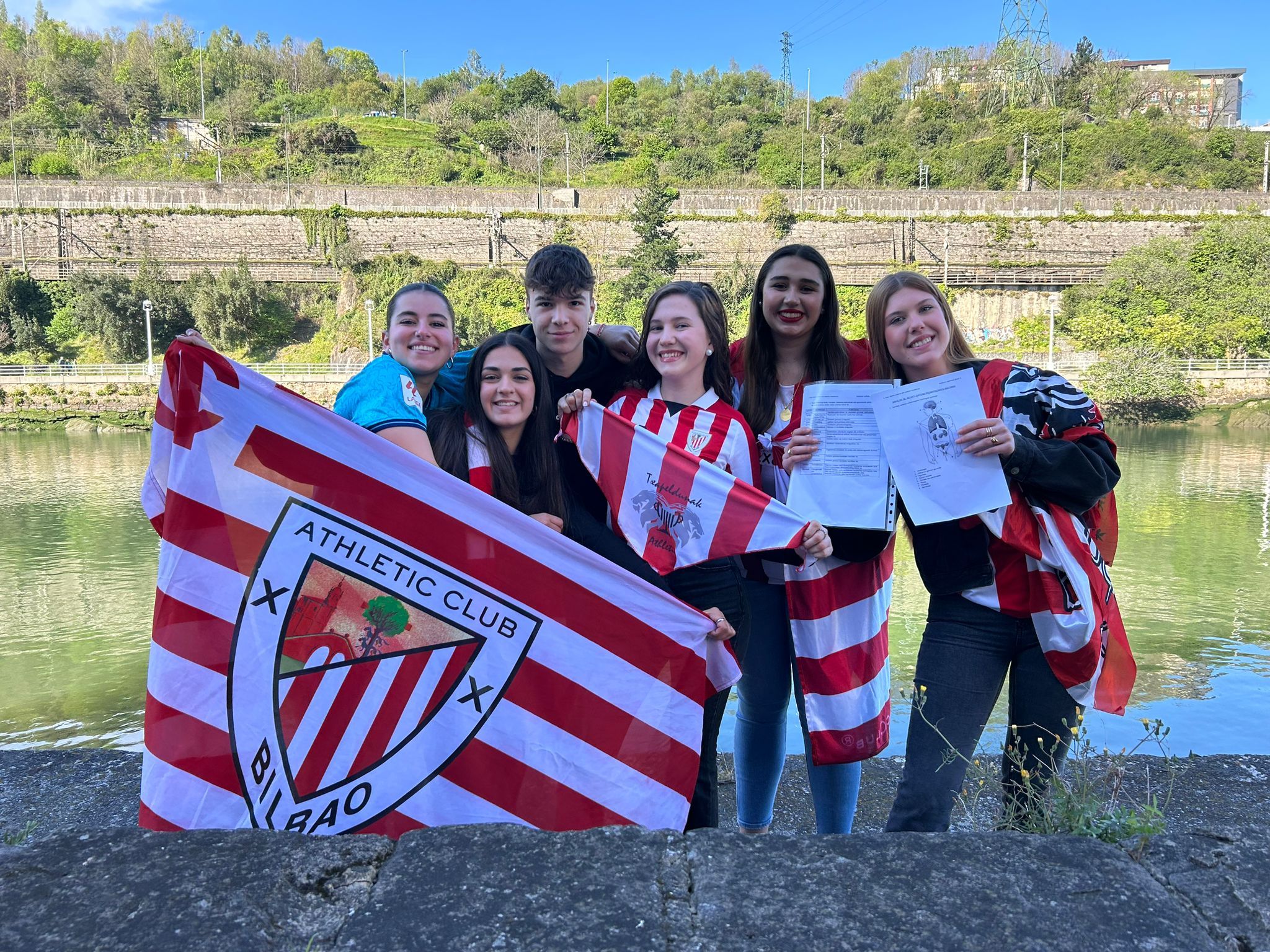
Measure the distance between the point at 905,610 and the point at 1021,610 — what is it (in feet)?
18.9

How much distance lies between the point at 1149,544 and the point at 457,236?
3099 centimetres

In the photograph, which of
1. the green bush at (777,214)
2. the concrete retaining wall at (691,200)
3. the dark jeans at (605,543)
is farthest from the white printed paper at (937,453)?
the concrete retaining wall at (691,200)

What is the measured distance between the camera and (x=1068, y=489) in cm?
194

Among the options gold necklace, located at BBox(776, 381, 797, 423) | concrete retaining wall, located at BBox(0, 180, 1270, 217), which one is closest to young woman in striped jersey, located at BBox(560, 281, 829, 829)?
gold necklace, located at BBox(776, 381, 797, 423)

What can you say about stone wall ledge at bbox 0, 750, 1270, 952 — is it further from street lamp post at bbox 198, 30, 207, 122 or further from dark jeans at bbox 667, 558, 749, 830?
street lamp post at bbox 198, 30, 207, 122

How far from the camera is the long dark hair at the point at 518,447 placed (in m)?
2.28

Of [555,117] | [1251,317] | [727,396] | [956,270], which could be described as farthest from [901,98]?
[727,396]

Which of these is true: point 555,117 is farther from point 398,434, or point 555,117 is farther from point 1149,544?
point 398,434

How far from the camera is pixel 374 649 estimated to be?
1.89 metres

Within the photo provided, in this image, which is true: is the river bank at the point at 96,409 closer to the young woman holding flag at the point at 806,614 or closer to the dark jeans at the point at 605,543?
the dark jeans at the point at 605,543

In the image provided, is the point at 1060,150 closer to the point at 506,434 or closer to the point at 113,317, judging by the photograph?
the point at 113,317

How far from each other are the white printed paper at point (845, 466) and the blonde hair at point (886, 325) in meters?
0.14

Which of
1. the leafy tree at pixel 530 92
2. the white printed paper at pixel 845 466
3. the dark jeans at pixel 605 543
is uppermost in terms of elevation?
the leafy tree at pixel 530 92

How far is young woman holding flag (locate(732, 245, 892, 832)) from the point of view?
2.29m
